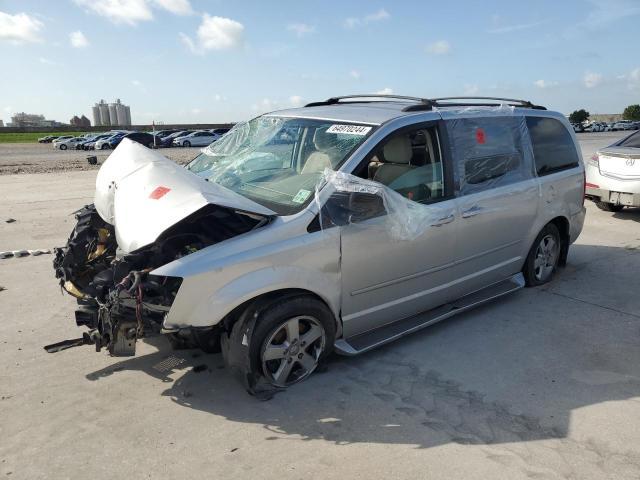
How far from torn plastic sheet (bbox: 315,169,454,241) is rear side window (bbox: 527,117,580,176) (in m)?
1.93

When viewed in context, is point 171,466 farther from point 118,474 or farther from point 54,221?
point 54,221

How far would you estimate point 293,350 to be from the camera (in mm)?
3436

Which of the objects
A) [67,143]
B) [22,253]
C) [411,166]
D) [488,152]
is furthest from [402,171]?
[67,143]

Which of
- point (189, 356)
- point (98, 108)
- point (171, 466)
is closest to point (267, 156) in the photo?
point (189, 356)

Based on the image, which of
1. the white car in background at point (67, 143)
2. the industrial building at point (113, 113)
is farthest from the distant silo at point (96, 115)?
the white car in background at point (67, 143)

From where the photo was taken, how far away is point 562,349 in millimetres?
4062

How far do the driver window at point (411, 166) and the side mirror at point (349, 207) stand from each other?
261mm

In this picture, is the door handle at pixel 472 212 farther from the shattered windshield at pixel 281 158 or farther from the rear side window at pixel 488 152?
the shattered windshield at pixel 281 158

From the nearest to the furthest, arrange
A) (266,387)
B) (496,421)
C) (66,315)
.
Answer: (496,421) → (266,387) → (66,315)

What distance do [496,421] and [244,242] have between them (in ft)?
6.19

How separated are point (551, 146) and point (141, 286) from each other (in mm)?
4249

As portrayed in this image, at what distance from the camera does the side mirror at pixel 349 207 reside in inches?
135

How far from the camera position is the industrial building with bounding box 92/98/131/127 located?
392ft

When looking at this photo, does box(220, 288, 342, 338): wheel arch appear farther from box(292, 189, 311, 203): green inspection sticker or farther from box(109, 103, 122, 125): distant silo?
box(109, 103, 122, 125): distant silo
